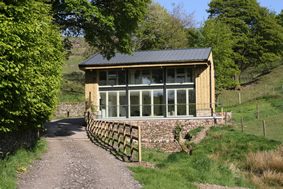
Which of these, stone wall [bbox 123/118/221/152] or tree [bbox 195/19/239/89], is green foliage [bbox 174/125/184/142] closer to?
stone wall [bbox 123/118/221/152]

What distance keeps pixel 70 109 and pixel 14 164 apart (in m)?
27.1

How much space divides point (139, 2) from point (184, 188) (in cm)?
1383

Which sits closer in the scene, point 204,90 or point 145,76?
point 204,90

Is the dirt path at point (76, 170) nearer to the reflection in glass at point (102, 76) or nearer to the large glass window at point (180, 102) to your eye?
the large glass window at point (180, 102)

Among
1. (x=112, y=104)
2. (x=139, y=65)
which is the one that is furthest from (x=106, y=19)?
(x=112, y=104)

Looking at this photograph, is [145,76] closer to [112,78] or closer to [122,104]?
[112,78]

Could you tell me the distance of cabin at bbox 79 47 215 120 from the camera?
88.0 ft

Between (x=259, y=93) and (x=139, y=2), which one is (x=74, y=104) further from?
(x=259, y=93)

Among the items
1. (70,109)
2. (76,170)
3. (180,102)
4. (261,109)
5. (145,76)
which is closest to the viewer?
(76,170)

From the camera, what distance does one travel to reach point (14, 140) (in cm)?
1273

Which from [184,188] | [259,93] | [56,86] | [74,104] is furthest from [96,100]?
[259,93]

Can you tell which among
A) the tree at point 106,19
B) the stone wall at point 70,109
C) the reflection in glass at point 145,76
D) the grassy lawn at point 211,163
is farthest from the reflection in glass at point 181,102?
the stone wall at point 70,109

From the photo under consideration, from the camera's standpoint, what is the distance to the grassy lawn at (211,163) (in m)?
10.3

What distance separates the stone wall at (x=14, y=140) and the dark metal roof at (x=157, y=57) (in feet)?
44.4
